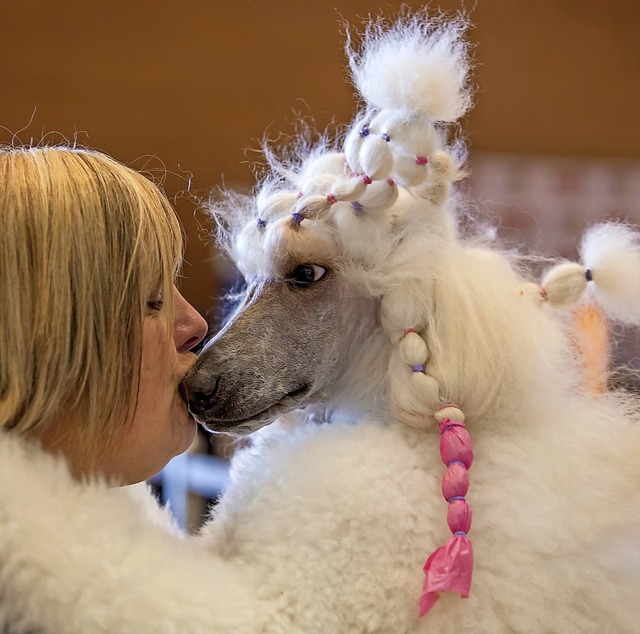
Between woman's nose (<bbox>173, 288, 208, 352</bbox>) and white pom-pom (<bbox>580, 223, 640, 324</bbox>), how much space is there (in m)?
0.45

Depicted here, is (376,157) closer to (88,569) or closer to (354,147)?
(354,147)

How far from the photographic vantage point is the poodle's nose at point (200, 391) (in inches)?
29.9

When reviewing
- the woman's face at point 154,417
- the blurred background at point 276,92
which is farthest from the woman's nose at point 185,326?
the blurred background at point 276,92

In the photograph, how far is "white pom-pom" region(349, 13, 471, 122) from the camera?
747 millimetres

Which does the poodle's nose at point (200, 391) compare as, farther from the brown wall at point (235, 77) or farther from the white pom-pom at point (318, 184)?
the brown wall at point (235, 77)

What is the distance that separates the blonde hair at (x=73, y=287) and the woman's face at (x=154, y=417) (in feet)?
0.06

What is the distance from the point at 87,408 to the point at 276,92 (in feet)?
5.89

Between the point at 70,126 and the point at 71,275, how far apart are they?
171cm

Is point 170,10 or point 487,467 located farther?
point 170,10

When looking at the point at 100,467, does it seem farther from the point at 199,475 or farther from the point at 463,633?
the point at 199,475

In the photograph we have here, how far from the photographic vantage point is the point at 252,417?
780 mm

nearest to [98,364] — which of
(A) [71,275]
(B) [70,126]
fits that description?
(A) [71,275]

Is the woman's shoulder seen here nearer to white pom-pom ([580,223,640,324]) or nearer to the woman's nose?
the woman's nose

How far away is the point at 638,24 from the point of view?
234 cm
